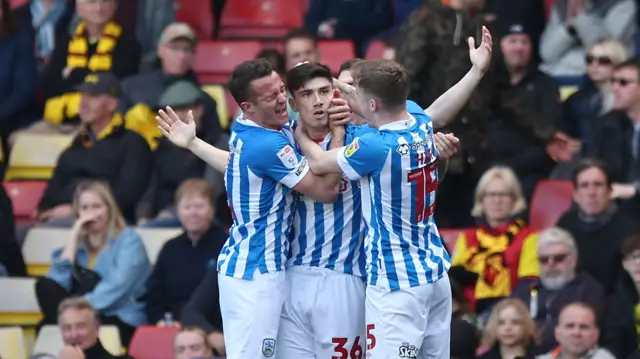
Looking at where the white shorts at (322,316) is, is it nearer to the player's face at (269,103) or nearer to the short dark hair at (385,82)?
the player's face at (269,103)

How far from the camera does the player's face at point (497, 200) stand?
11.1 metres

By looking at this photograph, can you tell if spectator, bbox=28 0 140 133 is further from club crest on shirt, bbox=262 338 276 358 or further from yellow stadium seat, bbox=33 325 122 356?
club crest on shirt, bbox=262 338 276 358

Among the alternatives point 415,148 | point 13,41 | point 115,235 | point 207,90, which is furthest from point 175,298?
point 415,148

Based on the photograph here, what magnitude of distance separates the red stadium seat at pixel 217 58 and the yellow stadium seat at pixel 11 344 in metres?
3.60

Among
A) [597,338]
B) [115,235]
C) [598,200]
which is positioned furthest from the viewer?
[115,235]

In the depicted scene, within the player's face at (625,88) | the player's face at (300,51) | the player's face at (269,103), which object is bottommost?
the player's face at (269,103)

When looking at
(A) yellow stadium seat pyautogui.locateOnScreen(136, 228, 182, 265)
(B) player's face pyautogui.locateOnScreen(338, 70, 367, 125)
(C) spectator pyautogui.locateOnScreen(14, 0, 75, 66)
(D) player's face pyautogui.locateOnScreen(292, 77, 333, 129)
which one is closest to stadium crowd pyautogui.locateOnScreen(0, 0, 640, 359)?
(A) yellow stadium seat pyautogui.locateOnScreen(136, 228, 182, 265)

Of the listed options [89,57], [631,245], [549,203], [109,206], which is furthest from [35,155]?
[631,245]

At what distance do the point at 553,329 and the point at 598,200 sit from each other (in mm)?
1054

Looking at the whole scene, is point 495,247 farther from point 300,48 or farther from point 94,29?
point 94,29

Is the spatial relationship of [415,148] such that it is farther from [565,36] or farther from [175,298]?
[565,36]

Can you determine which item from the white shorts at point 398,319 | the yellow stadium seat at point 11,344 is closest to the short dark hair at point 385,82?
the white shorts at point 398,319

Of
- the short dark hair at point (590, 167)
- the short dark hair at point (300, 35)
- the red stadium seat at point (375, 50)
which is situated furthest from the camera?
the red stadium seat at point (375, 50)

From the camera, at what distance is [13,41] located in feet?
44.8
